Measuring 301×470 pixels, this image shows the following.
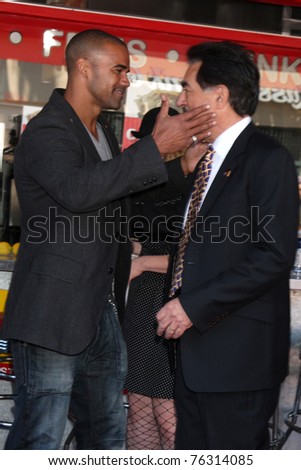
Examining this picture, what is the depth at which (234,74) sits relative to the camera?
10.4 feet

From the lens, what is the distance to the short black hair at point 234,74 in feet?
10.4

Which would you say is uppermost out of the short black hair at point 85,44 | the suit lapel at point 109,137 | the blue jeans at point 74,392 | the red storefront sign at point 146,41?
the red storefront sign at point 146,41

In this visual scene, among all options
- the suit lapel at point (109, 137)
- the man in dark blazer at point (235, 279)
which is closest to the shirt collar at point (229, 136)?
the man in dark blazer at point (235, 279)

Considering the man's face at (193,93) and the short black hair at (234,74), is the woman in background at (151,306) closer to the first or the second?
the man's face at (193,93)

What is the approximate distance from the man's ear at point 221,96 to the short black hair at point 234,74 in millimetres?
15

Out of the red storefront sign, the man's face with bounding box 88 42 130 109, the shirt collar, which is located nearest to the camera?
the shirt collar

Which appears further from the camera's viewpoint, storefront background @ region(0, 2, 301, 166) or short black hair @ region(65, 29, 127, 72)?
storefront background @ region(0, 2, 301, 166)

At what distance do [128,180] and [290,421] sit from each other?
247cm

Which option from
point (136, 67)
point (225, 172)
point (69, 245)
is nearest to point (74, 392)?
point (69, 245)

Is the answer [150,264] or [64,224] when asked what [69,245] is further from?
[150,264]

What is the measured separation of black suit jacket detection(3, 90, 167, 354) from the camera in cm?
318

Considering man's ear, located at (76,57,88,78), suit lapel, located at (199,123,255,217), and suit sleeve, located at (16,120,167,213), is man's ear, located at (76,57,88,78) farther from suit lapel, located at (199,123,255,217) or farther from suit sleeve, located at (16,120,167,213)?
suit lapel, located at (199,123,255,217)

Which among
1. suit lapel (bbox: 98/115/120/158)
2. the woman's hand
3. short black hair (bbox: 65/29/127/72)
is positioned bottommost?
the woman's hand

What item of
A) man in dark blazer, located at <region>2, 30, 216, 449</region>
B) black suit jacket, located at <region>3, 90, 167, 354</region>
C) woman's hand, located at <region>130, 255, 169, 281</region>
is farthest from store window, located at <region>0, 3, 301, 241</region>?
black suit jacket, located at <region>3, 90, 167, 354</region>
